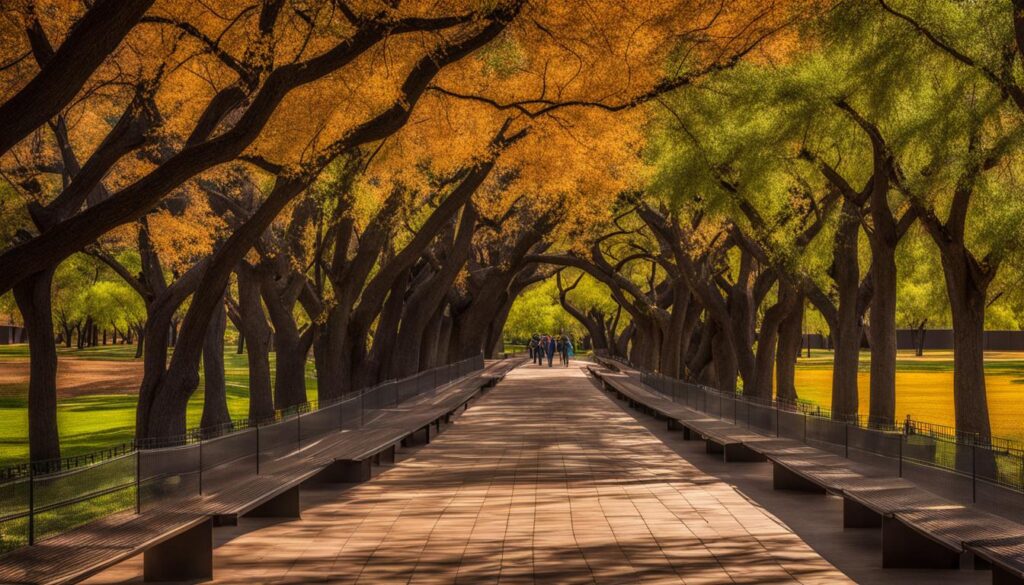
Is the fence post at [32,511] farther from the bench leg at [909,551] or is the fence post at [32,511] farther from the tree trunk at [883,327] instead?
the tree trunk at [883,327]

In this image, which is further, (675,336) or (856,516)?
(675,336)

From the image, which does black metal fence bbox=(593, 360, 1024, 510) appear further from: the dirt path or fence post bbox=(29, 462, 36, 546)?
the dirt path

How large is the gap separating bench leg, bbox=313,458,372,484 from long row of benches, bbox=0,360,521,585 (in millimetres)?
13

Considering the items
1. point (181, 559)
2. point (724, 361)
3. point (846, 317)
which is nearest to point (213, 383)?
point (846, 317)

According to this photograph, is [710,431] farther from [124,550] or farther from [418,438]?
[124,550]

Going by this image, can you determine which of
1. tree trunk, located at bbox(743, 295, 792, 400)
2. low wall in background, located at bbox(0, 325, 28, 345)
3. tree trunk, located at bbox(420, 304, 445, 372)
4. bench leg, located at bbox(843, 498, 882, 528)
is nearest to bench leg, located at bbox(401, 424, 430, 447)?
tree trunk, located at bbox(743, 295, 792, 400)

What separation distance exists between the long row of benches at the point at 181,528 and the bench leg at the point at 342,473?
13mm

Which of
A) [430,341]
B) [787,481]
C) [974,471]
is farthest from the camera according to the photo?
[430,341]

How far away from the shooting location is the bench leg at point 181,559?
31.0 feet

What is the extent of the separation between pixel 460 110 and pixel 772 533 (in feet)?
32.7

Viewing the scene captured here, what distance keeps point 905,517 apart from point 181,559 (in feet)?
18.7

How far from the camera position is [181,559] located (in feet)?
31.1

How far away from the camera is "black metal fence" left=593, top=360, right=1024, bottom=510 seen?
1012 centimetres

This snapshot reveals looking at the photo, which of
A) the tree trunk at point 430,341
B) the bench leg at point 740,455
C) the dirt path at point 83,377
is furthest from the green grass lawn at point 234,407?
the bench leg at point 740,455
